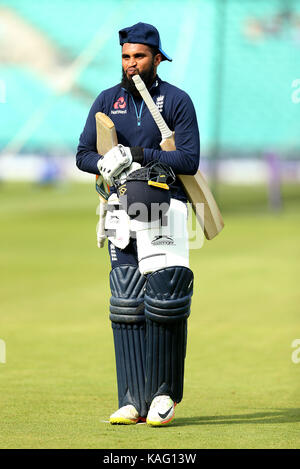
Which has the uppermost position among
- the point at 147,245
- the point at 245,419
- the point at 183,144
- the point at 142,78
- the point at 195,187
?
the point at 142,78

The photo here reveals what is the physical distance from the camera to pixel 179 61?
26297mm

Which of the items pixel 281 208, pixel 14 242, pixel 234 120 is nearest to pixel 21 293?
pixel 14 242

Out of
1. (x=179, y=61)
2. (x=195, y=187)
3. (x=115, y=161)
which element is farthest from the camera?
(x=179, y=61)

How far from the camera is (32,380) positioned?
5.72 metres

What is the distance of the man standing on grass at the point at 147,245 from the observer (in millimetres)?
4289

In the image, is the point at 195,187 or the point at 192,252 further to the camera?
the point at 192,252

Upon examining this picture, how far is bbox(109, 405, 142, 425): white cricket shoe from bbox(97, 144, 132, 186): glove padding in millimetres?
1075

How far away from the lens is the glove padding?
4.21 meters

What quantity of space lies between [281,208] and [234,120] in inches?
330

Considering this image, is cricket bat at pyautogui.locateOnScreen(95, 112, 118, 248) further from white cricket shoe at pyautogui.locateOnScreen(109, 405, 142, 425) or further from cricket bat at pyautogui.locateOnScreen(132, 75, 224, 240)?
white cricket shoe at pyautogui.locateOnScreen(109, 405, 142, 425)

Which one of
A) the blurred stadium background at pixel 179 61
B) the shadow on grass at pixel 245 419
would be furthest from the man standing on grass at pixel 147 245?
the blurred stadium background at pixel 179 61

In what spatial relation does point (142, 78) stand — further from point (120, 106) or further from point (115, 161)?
point (115, 161)

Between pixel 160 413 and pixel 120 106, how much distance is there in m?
1.44

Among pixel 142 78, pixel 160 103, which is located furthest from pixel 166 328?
pixel 142 78
